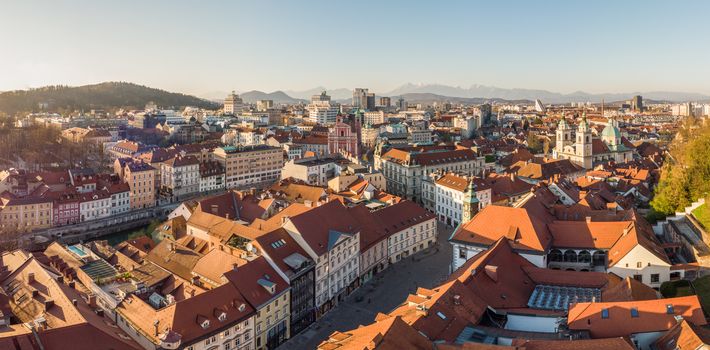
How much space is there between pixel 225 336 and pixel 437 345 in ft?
33.8

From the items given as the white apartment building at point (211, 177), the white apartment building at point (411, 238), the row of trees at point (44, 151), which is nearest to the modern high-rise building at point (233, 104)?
the row of trees at point (44, 151)

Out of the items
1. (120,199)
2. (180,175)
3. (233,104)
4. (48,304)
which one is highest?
(233,104)

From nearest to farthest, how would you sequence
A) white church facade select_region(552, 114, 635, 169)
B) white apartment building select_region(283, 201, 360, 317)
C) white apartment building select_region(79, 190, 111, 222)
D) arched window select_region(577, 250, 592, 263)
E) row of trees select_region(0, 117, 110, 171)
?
arched window select_region(577, 250, 592, 263) → white apartment building select_region(283, 201, 360, 317) → white apartment building select_region(79, 190, 111, 222) → white church facade select_region(552, 114, 635, 169) → row of trees select_region(0, 117, 110, 171)

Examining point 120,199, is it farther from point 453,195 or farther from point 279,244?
point 279,244

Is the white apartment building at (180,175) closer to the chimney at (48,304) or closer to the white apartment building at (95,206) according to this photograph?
the white apartment building at (95,206)

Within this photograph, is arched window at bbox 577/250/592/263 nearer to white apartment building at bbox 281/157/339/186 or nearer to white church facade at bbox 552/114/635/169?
white apartment building at bbox 281/157/339/186

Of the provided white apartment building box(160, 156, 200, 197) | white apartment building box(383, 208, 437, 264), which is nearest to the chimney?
white apartment building box(383, 208, 437, 264)

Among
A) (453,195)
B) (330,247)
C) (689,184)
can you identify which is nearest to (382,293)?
(330,247)

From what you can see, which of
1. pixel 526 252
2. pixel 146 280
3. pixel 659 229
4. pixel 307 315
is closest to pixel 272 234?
pixel 307 315

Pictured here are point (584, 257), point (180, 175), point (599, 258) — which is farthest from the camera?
point (180, 175)

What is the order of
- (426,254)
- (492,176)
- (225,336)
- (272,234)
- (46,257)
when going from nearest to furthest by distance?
(225,336) → (272,234) → (46,257) → (426,254) → (492,176)

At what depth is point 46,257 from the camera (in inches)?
1309

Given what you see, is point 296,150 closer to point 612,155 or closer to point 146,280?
point 612,155

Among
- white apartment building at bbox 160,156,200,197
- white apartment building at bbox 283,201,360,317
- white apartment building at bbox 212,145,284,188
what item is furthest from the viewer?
white apartment building at bbox 212,145,284,188
